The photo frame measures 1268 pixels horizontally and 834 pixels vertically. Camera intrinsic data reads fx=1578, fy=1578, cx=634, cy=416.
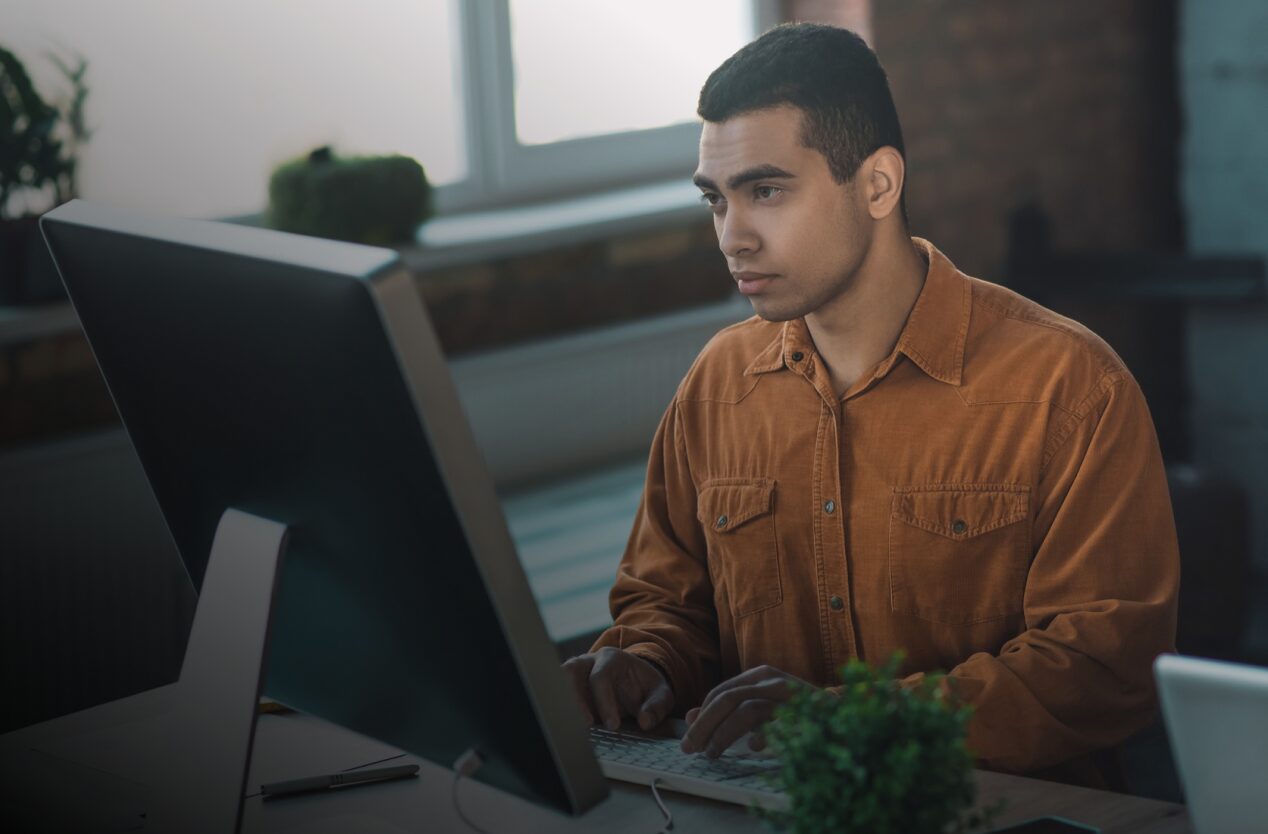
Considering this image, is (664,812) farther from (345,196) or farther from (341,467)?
(345,196)

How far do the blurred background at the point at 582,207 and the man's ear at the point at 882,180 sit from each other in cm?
69

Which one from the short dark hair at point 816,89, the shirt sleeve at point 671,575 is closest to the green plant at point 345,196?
the shirt sleeve at point 671,575

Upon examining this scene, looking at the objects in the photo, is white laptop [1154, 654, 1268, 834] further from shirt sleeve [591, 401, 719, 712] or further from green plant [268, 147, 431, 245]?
green plant [268, 147, 431, 245]

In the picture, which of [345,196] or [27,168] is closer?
[27,168]

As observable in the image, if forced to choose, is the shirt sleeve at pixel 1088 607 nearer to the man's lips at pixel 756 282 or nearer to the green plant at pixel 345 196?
the man's lips at pixel 756 282

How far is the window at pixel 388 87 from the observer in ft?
10.1

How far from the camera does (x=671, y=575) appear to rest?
1812mm

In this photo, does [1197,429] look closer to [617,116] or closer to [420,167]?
[617,116]

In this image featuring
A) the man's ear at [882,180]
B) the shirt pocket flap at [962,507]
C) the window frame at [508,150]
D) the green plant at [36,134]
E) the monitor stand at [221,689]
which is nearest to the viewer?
the monitor stand at [221,689]

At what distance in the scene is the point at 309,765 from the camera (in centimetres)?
144

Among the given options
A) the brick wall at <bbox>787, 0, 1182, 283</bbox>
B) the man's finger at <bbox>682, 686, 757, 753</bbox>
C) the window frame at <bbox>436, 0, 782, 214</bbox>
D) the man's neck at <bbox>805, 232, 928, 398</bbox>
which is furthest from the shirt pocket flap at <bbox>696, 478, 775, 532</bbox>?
the brick wall at <bbox>787, 0, 1182, 283</bbox>

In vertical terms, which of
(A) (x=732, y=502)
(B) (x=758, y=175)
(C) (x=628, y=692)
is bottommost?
(C) (x=628, y=692)

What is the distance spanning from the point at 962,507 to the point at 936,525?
0.03m

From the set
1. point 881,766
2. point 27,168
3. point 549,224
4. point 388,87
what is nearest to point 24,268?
point 27,168
